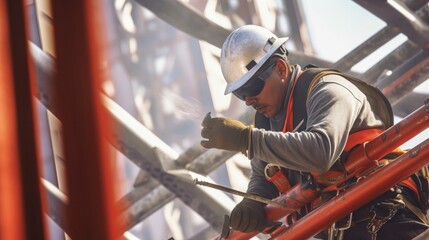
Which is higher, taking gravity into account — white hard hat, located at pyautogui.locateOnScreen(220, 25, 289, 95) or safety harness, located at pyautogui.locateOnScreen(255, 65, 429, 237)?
white hard hat, located at pyautogui.locateOnScreen(220, 25, 289, 95)

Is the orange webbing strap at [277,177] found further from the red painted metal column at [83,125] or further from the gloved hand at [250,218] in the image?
the red painted metal column at [83,125]

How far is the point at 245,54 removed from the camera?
478cm

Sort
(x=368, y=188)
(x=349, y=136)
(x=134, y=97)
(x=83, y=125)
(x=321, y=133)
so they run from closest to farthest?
1. (x=83, y=125)
2. (x=368, y=188)
3. (x=321, y=133)
4. (x=349, y=136)
5. (x=134, y=97)

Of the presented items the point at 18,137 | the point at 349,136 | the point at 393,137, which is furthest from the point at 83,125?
the point at 349,136

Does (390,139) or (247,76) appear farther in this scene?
(247,76)

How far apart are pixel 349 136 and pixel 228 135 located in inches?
22.6

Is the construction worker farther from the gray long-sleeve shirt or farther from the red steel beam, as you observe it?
the red steel beam

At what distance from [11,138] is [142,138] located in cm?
574

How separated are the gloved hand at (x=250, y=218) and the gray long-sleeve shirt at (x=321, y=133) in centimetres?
39

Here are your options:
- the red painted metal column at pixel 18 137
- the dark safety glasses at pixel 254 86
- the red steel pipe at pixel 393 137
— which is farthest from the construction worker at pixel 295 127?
the red painted metal column at pixel 18 137

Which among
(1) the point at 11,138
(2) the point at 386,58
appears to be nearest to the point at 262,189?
(1) the point at 11,138

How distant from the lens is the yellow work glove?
428 cm

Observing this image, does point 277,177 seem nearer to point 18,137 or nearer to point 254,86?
point 254,86

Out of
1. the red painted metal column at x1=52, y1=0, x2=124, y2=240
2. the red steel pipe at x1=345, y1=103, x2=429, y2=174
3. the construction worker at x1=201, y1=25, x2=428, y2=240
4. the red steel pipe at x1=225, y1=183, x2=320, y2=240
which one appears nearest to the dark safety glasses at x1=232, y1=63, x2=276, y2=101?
the construction worker at x1=201, y1=25, x2=428, y2=240
